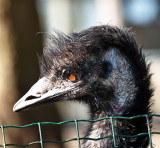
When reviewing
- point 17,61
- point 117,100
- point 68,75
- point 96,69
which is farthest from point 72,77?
point 17,61

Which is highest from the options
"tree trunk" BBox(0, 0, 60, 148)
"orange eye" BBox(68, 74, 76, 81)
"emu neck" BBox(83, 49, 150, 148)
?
"tree trunk" BBox(0, 0, 60, 148)

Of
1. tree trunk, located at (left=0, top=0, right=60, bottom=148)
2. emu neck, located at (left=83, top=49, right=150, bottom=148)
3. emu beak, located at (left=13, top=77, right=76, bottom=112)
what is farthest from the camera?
tree trunk, located at (left=0, top=0, right=60, bottom=148)

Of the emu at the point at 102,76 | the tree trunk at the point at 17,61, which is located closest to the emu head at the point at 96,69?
the emu at the point at 102,76

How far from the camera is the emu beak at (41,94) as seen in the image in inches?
156

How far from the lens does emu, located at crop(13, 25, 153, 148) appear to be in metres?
4.09

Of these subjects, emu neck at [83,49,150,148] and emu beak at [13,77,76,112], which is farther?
emu neck at [83,49,150,148]

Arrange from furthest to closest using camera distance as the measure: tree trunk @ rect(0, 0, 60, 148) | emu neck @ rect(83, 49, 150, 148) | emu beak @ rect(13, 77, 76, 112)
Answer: tree trunk @ rect(0, 0, 60, 148), emu neck @ rect(83, 49, 150, 148), emu beak @ rect(13, 77, 76, 112)

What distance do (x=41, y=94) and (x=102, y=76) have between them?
41 cm

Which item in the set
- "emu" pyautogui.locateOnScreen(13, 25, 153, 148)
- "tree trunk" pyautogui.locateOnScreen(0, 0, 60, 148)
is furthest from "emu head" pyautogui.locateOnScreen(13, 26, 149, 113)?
"tree trunk" pyautogui.locateOnScreen(0, 0, 60, 148)

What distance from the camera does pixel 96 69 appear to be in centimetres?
414

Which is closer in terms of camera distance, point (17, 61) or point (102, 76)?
point (102, 76)

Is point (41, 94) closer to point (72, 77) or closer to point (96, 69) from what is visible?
point (72, 77)

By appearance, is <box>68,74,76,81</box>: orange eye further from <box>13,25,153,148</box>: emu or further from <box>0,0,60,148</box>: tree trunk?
<box>0,0,60,148</box>: tree trunk

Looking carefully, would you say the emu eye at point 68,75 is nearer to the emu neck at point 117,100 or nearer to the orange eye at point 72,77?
the orange eye at point 72,77
